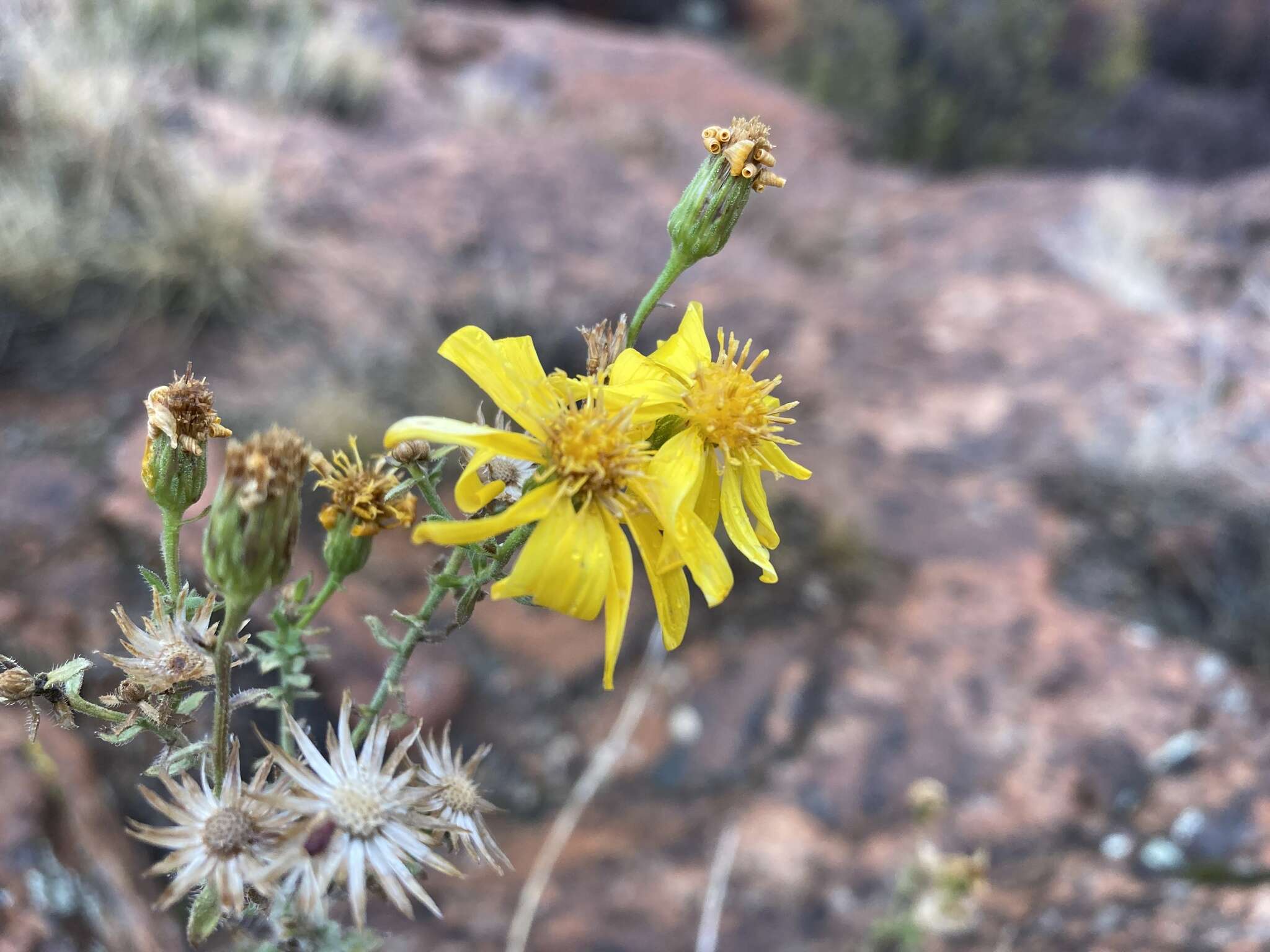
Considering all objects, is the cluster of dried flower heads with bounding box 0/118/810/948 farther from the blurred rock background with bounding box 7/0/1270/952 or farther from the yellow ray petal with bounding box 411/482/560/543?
the blurred rock background with bounding box 7/0/1270/952

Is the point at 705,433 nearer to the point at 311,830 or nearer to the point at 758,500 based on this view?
the point at 758,500

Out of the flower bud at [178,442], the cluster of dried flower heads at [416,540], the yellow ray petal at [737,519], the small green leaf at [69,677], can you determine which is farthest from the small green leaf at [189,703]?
the yellow ray petal at [737,519]

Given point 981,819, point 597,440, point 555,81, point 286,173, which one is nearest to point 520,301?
point 286,173

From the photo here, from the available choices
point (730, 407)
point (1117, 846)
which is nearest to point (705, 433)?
point (730, 407)

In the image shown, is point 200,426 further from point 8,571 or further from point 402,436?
point 8,571

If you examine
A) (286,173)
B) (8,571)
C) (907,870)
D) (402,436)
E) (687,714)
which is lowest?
(687,714)

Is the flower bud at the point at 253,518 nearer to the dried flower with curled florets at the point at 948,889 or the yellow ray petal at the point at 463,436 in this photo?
the yellow ray petal at the point at 463,436
